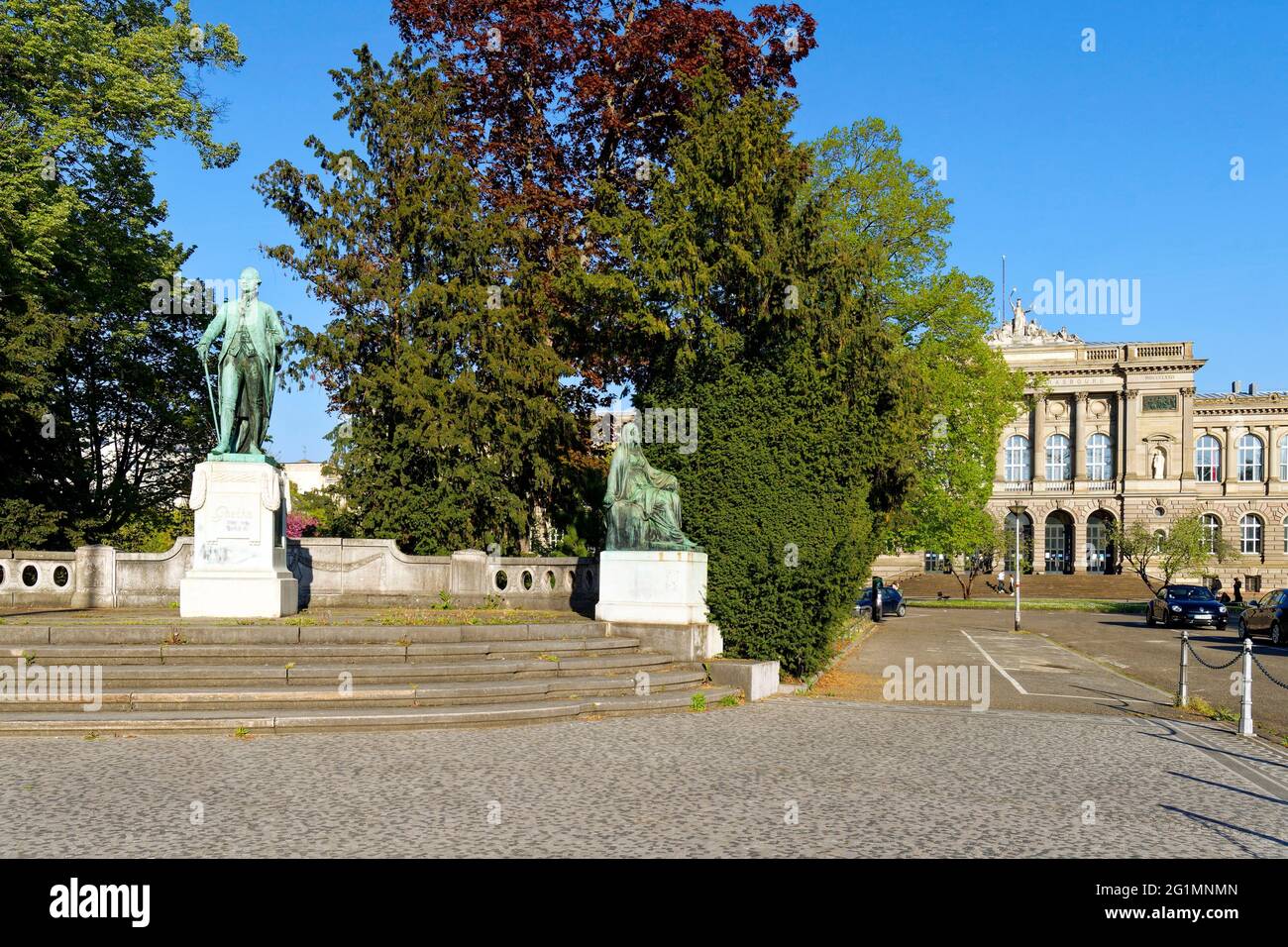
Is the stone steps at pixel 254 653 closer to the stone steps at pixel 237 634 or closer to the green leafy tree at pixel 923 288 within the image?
the stone steps at pixel 237 634

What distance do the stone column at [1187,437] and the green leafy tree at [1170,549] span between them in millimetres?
6851

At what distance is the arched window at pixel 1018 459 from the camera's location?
8819 cm

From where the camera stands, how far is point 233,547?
14188 millimetres

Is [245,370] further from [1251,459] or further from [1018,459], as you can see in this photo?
[1251,459]

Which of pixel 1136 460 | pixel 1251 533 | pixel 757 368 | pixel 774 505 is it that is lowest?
pixel 1251 533

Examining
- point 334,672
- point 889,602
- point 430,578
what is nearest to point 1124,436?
point 889,602

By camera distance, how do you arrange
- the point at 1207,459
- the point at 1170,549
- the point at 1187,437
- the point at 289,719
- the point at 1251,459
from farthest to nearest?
the point at 1207,459
the point at 1251,459
the point at 1187,437
the point at 1170,549
the point at 289,719

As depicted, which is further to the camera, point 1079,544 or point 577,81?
point 1079,544

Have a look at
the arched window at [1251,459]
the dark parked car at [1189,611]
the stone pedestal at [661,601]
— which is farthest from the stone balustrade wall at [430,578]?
the arched window at [1251,459]

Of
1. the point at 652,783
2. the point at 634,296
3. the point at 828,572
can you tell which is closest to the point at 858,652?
the point at 828,572

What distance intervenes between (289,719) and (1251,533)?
8914 cm

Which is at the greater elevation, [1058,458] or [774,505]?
[1058,458]
